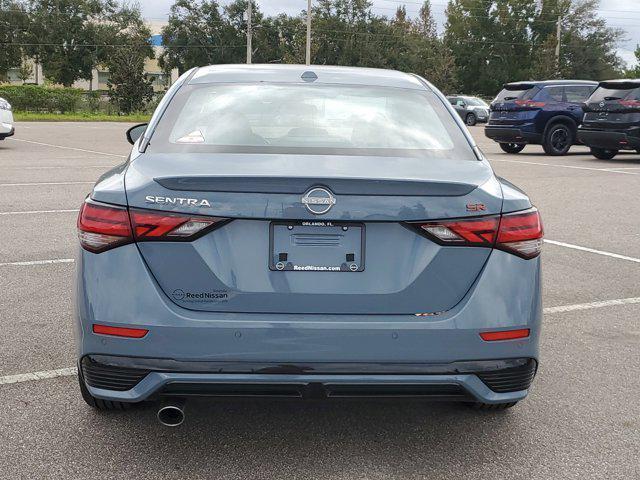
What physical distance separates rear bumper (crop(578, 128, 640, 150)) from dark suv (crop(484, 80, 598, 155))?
170cm

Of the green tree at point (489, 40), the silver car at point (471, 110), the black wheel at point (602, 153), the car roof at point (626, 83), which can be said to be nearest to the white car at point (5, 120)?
the car roof at point (626, 83)

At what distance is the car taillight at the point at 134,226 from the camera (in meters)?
2.89

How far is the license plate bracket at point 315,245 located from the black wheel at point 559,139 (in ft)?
61.9

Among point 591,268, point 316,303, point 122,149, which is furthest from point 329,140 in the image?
point 122,149

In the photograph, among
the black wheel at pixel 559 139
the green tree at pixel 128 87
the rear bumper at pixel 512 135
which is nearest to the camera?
the rear bumper at pixel 512 135

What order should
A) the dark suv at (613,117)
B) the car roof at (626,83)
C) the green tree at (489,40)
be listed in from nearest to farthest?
the dark suv at (613,117)
the car roof at (626,83)
the green tree at (489,40)

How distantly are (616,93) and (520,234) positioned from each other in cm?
1664

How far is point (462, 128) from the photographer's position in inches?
147

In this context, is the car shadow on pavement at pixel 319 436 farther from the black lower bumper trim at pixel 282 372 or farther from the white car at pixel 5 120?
the white car at pixel 5 120

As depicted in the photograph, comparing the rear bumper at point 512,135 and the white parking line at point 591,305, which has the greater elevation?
the rear bumper at point 512,135

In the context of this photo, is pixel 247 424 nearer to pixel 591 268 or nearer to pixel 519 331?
pixel 519 331

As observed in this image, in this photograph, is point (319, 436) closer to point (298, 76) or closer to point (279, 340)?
point (279, 340)

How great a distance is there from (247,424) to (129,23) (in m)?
88.7

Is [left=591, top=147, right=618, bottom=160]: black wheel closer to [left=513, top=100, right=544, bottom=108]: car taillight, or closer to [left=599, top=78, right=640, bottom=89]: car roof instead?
[left=513, top=100, right=544, bottom=108]: car taillight
